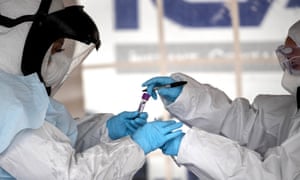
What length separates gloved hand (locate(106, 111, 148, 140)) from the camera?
138 centimetres

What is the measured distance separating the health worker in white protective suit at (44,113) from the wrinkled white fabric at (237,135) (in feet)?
0.31

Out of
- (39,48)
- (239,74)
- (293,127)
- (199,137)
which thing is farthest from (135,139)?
(239,74)

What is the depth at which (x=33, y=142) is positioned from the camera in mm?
1101

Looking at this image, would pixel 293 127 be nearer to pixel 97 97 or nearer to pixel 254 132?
pixel 254 132

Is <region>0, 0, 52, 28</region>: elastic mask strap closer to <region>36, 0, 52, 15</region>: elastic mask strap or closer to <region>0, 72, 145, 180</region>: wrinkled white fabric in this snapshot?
<region>36, 0, 52, 15</region>: elastic mask strap

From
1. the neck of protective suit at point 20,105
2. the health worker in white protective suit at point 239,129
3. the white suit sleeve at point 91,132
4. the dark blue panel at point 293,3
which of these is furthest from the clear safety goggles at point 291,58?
the dark blue panel at point 293,3

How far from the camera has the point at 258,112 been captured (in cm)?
164

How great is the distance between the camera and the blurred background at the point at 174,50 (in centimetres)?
247

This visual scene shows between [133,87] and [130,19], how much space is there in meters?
0.33

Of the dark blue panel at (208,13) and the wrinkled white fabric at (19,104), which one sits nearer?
the wrinkled white fabric at (19,104)

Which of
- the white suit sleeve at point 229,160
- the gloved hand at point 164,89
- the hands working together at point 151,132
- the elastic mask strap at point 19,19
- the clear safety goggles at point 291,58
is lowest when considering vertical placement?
the white suit sleeve at point 229,160

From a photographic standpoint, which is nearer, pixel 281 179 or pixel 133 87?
pixel 281 179

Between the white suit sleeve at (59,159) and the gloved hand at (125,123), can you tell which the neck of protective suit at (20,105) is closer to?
the white suit sleeve at (59,159)

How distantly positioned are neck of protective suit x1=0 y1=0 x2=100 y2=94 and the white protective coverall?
14 millimetres
